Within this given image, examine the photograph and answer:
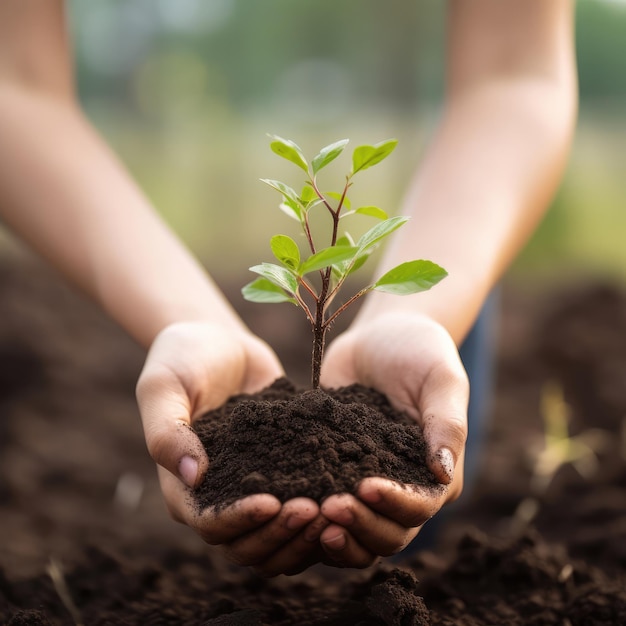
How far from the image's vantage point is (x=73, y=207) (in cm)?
170

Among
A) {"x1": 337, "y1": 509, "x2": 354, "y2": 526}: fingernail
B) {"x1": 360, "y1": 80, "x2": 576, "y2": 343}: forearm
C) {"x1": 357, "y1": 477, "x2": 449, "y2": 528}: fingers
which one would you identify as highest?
{"x1": 360, "y1": 80, "x2": 576, "y2": 343}: forearm

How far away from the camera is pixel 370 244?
4.11ft

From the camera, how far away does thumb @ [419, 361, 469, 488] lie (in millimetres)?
1205

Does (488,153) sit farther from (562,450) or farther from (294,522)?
(562,450)

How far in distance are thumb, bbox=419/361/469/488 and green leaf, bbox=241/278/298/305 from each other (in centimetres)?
30

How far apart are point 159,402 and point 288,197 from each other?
0.43m

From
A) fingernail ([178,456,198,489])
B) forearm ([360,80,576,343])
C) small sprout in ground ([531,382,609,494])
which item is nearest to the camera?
fingernail ([178,456,198,489])

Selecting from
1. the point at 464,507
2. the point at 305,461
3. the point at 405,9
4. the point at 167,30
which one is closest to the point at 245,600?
the point at 305,461

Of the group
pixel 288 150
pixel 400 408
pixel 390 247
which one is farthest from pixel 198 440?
pixel 390 247

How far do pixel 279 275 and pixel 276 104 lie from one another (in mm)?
4925

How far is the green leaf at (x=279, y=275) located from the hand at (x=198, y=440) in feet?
0.79

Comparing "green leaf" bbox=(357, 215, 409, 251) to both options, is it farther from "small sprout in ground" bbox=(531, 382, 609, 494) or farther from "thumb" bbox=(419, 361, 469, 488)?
"small sprout in ground" bbox=(531, 382, 609, 494)

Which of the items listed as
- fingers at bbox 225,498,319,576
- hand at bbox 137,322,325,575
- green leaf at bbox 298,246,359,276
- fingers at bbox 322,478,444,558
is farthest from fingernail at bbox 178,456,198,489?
green leaf at bbox 298,246,359,276

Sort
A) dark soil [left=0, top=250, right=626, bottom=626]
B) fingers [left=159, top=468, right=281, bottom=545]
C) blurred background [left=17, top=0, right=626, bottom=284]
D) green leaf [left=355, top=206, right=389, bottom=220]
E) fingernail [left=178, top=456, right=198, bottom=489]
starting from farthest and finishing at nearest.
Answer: blurred background [left=17, top=0, right=626, bottom=284] → dark soil [left=0, top=250, right=626, bottom=626] → green leaf [left=355, top=206, right=389, bottom=220] → fingernail [left=178, top=456, right=198, bottom=489] → fingers [left=159, top=468, right=281, bottom=545]
